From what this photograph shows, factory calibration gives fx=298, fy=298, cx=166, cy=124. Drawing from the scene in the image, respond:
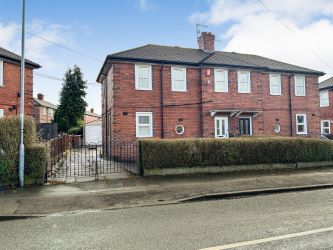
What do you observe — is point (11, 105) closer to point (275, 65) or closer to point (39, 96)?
point (275, 65)

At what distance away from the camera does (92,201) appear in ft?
26.4

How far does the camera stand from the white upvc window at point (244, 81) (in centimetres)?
2069

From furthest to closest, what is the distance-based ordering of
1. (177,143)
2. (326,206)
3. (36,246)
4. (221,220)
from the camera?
(177,143) < (326,206) < (221,220) < (36,246)

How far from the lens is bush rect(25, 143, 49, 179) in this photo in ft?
33.2

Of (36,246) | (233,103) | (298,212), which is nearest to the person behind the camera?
(36,246)

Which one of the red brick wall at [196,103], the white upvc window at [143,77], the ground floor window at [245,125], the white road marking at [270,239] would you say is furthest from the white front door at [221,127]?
the white road marking at [270,239]

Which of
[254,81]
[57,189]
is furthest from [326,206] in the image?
[254,81]

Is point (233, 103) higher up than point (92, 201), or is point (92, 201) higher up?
point (233, 103)

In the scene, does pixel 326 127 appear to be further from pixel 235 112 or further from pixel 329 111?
pixel 235 112

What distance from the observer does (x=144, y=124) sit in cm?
1828

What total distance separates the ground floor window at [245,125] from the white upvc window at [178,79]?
188 inches

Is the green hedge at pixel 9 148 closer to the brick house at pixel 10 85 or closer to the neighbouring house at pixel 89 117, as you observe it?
the brick house at pixel 10 85

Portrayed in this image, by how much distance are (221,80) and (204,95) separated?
1825mm

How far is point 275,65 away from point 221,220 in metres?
19.5
